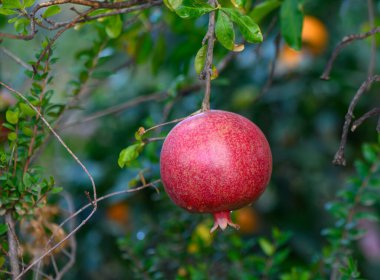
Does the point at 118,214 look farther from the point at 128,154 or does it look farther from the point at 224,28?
the point at 224,28

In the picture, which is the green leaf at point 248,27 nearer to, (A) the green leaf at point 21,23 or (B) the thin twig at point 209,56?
Result: (B) the thin twig at point 209,56

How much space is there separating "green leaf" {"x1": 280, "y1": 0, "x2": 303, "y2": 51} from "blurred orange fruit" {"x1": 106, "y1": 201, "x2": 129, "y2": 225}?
1.00 m

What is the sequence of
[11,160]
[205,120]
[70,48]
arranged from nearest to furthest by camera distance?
[205,120]
[11,160]
[70,48]

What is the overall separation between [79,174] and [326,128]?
3.04 ft

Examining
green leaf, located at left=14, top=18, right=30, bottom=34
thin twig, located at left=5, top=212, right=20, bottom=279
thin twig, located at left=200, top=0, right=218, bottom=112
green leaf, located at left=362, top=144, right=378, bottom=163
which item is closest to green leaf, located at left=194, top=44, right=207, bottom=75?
thin twig, located at left=200, top=0, right=218, bottom=112

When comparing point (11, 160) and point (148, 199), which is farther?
point (148, 199)

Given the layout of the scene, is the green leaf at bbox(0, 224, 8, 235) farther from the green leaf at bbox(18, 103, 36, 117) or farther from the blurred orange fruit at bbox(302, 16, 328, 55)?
the blurred orange fruit at bbox(302, 16, 328, 55)

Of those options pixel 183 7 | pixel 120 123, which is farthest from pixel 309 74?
pixel 183 7

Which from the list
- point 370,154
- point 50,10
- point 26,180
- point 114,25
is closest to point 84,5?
point 50,10

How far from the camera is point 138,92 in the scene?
7.36ft

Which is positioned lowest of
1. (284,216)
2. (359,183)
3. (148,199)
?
(284,216)

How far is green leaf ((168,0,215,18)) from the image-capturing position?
91 centimetres

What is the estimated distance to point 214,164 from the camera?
33.6 inches

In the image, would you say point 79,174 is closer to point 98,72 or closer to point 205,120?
point 98,72
